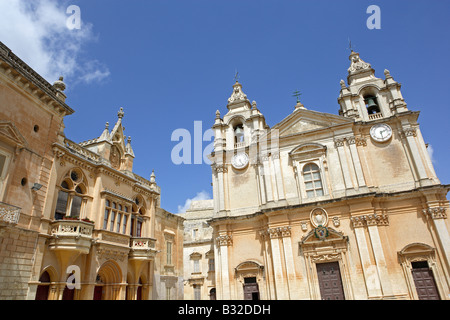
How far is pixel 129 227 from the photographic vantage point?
1981cm

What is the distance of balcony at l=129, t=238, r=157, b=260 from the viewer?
1914cm

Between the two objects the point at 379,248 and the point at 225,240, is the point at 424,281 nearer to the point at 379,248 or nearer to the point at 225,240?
the point at 379,248

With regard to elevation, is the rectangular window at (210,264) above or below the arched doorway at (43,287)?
above

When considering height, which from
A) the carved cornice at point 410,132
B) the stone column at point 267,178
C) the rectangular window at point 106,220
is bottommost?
the rectangular window at point 106,220

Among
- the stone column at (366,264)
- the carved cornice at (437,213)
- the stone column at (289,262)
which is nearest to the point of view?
the stone column at (366,264)

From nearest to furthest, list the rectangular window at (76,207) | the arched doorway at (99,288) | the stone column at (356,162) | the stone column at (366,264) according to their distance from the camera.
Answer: the rectangular window at (76,207) < the arched doorway at (99,288) < the stone column at (366,264) < the stone column at (356,162)

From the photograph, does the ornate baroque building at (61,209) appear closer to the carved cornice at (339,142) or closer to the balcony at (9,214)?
the balcony at (9,214)

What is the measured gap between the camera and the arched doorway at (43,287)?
13.8 metres

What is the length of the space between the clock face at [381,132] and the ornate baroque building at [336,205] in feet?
0.22

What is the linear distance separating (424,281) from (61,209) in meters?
22.3

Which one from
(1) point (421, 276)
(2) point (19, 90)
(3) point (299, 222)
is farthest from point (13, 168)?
(1) point (421, 276)

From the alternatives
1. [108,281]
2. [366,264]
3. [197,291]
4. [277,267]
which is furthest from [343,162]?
[197,291]

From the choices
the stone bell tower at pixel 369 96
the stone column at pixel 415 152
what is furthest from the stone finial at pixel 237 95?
the stone column at pixel 415 152
